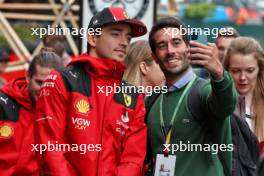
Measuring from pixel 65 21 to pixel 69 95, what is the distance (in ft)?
31.0

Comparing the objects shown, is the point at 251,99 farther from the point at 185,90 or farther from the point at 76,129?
the point at 76,129

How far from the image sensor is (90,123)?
5.58 metres

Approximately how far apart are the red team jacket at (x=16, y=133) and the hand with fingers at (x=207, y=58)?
1.83 m

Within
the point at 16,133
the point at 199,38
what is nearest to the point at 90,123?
the point at 199,38

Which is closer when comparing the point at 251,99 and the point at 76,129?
the point at 76,129

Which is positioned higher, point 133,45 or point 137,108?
point 133,45

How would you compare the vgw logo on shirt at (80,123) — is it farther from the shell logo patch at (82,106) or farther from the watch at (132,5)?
the watch at (132,5)

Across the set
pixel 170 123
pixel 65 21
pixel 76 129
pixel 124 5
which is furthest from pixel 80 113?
pixel 65 21

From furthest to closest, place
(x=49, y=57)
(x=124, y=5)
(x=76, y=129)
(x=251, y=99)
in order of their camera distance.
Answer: (x=124, y=5) < (x=49, y=57) < (x=251, y=99) < (x=76, y=129)

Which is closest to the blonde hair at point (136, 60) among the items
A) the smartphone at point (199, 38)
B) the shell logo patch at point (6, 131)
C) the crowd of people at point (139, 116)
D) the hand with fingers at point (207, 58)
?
the crowd of people at point (139, 116)

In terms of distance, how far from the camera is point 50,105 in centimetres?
561

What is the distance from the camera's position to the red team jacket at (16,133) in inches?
257

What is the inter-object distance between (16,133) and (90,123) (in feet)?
3.89

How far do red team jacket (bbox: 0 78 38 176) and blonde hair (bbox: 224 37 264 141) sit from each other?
5.10 feet
